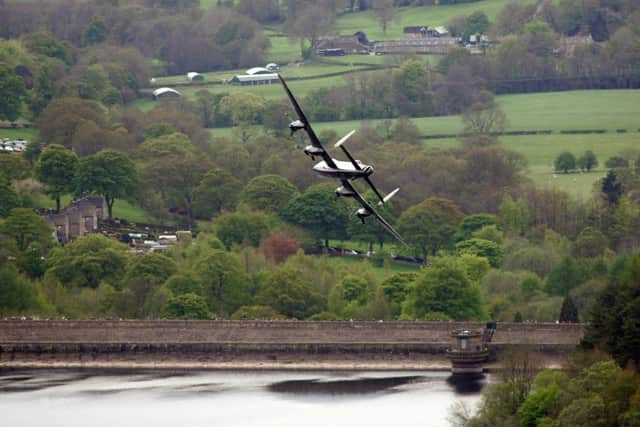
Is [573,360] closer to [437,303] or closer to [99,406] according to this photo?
[99,406]

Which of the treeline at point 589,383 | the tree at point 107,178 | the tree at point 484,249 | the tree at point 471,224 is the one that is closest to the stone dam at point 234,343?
the treeline at point 589,383

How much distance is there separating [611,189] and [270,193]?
21.0 meters

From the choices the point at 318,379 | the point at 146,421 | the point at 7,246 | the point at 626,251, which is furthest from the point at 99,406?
the point at 626,251

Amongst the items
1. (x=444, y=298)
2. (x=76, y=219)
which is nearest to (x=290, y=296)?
(x=444, y=298)

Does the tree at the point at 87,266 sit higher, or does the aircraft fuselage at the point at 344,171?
the aircraft fuselage at the point at 344,171

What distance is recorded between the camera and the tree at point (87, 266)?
519 ft

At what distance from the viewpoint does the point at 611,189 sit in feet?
618

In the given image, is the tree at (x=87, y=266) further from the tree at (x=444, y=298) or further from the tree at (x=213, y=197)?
the tree at (x=213, y=197)

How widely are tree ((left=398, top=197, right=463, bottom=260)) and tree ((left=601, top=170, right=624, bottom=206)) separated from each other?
1262 centimetres

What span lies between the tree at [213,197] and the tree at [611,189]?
22400 mm

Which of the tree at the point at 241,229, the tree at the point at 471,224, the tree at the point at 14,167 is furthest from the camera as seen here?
the tree at the point at 14,167

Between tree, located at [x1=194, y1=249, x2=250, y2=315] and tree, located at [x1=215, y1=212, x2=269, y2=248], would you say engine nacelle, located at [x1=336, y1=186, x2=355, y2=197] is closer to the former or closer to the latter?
tree, located at [x1=194, y1=249, x2=250, y2=315]

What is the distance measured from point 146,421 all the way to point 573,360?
16850 mm

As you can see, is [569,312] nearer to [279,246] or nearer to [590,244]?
[590,244]
